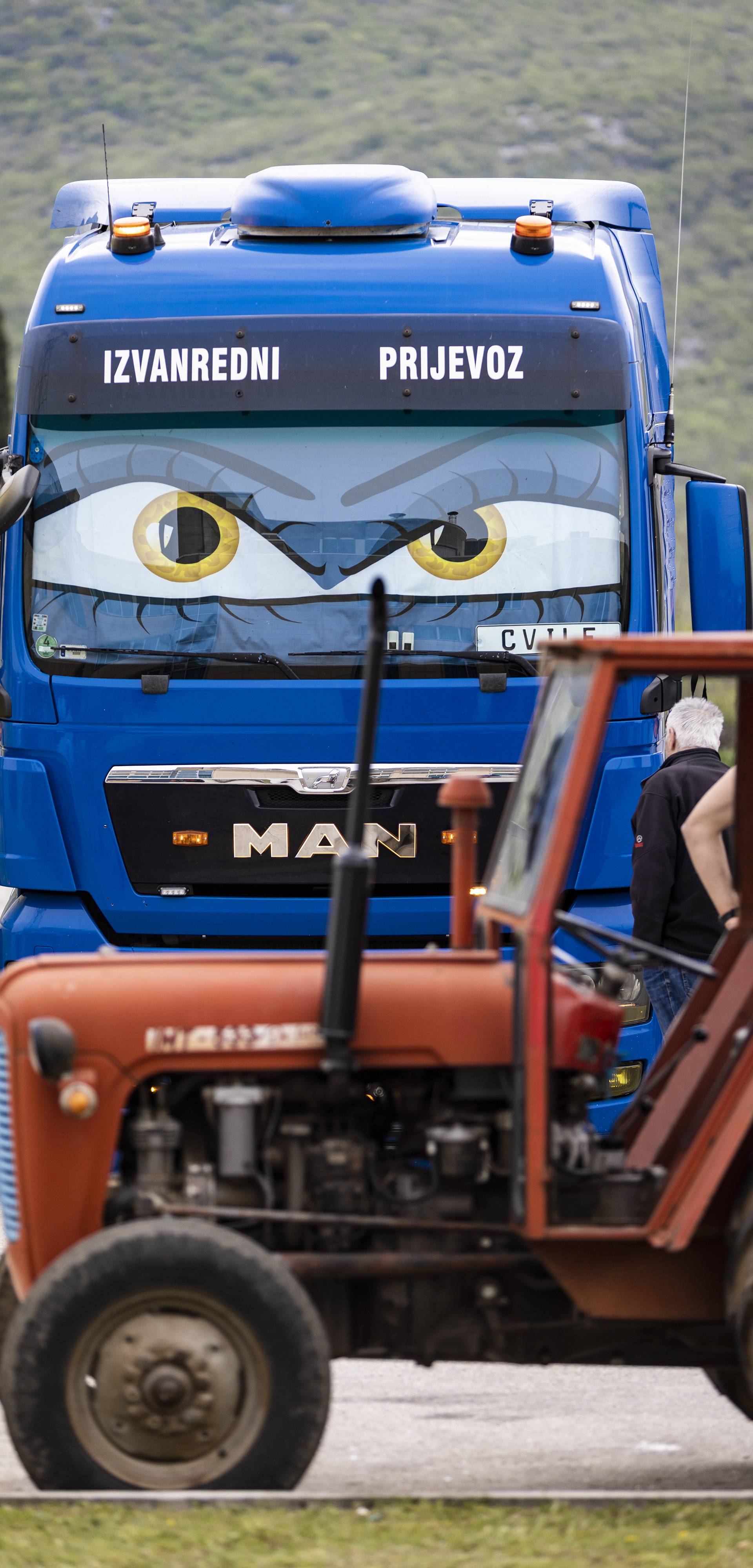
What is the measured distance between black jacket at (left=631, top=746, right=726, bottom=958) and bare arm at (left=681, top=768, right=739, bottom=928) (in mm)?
921

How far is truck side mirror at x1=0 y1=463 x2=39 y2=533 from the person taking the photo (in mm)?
6461

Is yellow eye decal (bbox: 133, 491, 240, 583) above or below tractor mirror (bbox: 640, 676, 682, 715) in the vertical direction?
above

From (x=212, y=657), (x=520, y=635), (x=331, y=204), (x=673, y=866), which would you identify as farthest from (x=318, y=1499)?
(x=331, y=204)

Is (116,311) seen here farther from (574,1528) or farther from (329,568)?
(574,1528)

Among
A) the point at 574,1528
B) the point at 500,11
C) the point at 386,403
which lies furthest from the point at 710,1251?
the point at 500,11

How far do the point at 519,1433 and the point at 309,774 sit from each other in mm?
2611

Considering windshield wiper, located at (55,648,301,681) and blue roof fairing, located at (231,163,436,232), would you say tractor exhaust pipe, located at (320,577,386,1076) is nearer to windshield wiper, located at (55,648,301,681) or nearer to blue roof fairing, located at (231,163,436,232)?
windshield wiper, located at (55,648,301,681)

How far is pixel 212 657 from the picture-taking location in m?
6.84

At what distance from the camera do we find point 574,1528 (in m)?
4.02

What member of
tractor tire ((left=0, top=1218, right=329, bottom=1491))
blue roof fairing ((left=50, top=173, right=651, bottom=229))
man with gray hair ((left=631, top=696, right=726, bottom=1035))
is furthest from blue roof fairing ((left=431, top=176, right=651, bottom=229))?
tractor tire ((left=0, top=1218, right=329, bottom=1491))

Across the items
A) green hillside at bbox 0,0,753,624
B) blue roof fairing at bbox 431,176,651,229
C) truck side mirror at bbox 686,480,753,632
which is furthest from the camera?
green hillside at bbox 0,0,753,624

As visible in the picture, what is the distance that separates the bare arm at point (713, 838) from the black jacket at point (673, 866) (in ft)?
3.02

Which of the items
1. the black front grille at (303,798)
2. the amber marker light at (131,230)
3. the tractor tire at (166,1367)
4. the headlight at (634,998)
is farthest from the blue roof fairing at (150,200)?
the tractor tire at (166,1367)

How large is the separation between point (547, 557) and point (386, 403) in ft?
2.73
